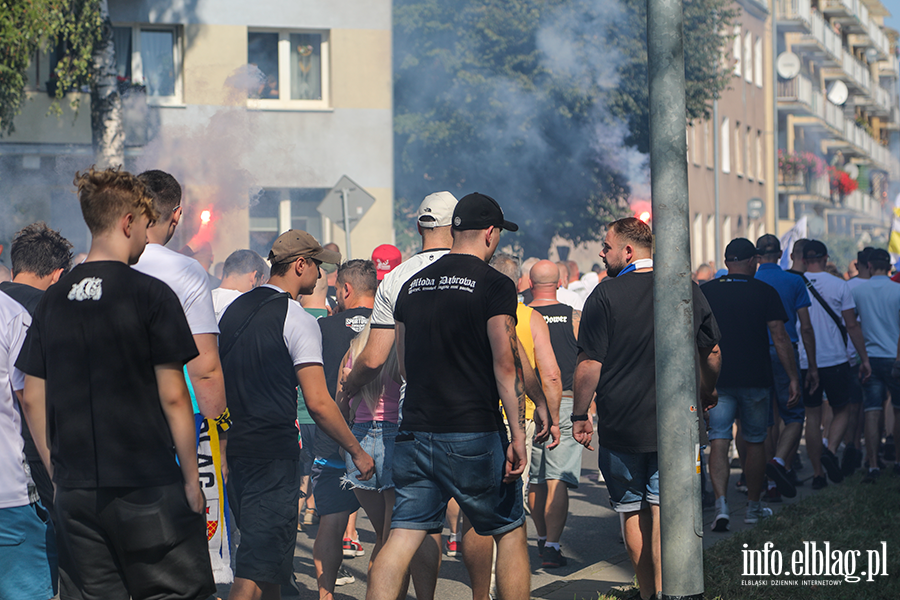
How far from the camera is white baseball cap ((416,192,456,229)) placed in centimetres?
517

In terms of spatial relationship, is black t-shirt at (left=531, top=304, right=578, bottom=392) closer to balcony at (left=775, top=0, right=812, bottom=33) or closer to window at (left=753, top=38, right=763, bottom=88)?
window at (left=753, top=38, right=763, bottom=88)

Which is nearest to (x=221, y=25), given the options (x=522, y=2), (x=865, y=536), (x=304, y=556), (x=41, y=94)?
(x=41, y=94)

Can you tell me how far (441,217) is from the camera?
518cm

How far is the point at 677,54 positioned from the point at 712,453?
3929mm

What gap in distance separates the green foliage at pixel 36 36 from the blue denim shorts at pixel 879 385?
11.3 m

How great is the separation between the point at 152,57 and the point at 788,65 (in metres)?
32.2

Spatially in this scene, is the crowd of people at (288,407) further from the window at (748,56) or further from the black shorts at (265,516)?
the window at (748,56)

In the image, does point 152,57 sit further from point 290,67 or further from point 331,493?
point 331,493

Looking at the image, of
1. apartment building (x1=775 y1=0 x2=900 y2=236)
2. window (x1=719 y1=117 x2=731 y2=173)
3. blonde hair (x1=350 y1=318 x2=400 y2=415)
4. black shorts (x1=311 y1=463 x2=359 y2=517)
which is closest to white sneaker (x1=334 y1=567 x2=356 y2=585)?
black shorts (x1=311 y1=463 x2=359 y2=517)

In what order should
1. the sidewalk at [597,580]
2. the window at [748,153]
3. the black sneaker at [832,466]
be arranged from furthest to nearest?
1. the window at [748,153]
2. the black sneaker at [832,466]
3. the sidewalk at [597,580]

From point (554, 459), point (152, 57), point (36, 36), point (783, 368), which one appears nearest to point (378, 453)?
point (554, 459)

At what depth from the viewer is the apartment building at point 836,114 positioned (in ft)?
166

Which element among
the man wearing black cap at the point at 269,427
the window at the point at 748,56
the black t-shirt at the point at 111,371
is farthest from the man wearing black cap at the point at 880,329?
the window at the point at 748,56

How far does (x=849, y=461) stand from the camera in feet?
31.4
